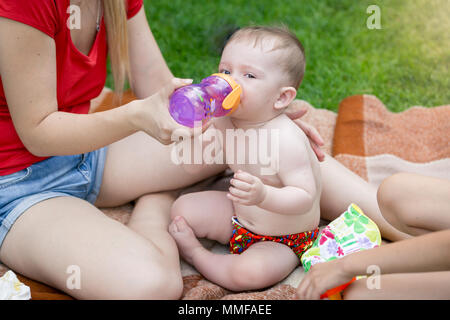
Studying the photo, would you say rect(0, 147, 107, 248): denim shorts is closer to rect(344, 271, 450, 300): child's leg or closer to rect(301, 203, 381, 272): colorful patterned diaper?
rect(301, 203, 381, 272): colorful patterned diaper

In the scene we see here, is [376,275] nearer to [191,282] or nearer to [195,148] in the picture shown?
[191,282]

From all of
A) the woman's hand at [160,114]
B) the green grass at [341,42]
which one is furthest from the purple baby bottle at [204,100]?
the green grass at [341,42]

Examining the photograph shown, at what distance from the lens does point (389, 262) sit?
0.99 metres

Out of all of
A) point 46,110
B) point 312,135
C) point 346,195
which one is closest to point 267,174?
point 312,135

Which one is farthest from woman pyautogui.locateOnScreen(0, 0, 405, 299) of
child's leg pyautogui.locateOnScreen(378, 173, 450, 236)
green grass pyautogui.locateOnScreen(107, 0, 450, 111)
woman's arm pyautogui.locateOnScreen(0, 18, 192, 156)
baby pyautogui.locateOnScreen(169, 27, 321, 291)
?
green grass pyautogui.locateOnScreen(107, 0, 450, 111)

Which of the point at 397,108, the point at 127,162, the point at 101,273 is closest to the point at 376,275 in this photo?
the point at 101,273

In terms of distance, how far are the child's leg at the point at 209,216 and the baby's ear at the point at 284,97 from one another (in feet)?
1.00

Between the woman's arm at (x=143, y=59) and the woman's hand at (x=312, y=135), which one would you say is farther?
the woman's arm at (x=143, y=59)

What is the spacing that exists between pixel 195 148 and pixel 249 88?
0.86 ft

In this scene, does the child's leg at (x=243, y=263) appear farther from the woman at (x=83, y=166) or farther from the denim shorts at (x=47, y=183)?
the denim shorts at (x=47, y=183)

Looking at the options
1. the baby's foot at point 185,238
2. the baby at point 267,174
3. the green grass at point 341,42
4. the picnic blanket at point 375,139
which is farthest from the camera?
the green grass at point 341,42

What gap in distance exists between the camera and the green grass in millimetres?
2346

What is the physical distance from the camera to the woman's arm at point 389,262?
3.19 ft

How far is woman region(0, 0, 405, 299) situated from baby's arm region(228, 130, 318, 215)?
6.6 inches
